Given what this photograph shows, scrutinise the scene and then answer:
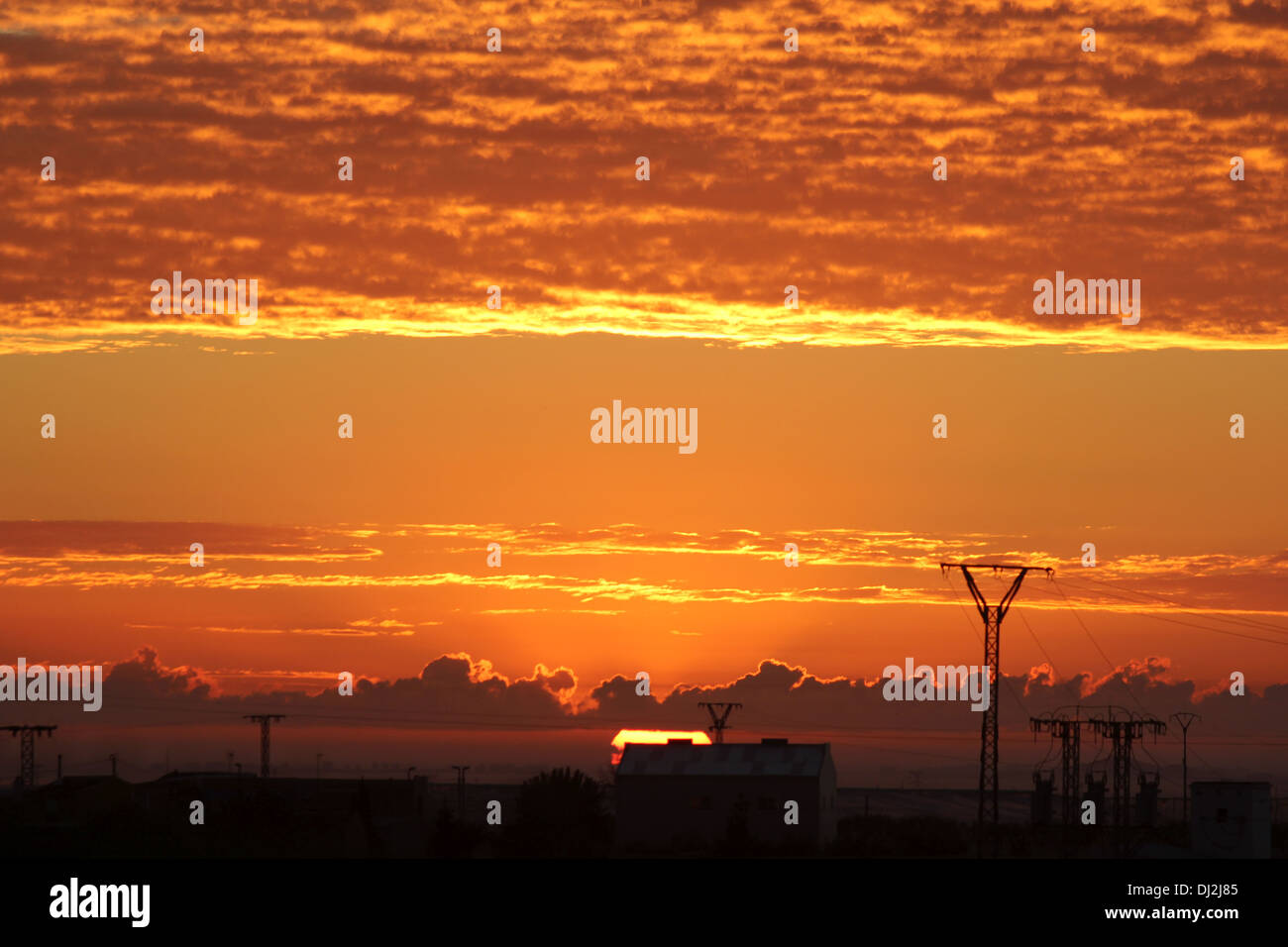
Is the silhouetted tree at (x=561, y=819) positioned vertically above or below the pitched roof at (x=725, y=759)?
below

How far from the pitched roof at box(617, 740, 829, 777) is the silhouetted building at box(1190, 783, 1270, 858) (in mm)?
25110

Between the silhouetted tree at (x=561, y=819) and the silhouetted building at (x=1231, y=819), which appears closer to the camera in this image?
the silhouetted building at (x=1231, y=819)

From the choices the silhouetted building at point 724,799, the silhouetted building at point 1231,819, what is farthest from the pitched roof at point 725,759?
the silhouetted building at point 1231,819

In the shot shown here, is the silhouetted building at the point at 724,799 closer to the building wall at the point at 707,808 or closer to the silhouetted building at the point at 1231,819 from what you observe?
the building wall at the point at 707,808

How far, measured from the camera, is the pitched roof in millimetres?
116500

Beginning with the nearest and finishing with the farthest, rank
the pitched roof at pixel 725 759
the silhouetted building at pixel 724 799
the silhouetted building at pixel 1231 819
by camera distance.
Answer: the silhouetted building at pixel 1231 819, the silhouetted building at pixel 724 799, the pitched roof at pixel 725 759

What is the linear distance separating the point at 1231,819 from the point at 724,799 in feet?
103

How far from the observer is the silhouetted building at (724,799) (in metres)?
114

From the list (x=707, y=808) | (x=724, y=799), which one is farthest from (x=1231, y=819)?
(x=707, y=808)

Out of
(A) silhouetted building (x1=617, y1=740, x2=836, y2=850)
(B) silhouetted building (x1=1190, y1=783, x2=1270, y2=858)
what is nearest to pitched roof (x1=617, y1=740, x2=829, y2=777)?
(A) silhouetted building (x1=617, y1=740, x2=836, y2=850)

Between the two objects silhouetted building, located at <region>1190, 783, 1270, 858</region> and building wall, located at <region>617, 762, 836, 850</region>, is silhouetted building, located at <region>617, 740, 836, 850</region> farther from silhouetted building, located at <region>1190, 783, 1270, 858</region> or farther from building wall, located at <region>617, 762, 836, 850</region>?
silhouetted building, located at <region>1190, 783, 1270, 858</region>

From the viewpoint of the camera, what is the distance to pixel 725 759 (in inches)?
4646

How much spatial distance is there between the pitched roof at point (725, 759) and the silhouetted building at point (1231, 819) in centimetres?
2511

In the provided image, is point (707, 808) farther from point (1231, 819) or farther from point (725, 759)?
point (1231, 819)
